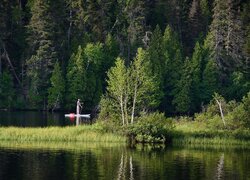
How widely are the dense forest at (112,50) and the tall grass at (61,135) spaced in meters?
40.3

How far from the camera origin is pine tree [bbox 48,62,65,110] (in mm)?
115562

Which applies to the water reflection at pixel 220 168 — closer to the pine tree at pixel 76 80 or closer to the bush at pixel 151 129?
the bush at pixel 151 129

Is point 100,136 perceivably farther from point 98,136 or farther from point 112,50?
point 112,50

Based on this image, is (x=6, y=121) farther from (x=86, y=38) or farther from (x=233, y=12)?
(x=233, y=12)

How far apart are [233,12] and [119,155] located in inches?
2598

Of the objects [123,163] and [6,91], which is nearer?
[123,163]

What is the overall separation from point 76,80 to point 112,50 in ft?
33.6

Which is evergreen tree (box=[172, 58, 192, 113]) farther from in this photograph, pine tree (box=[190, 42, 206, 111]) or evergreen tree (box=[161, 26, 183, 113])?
evergreen tree (box=[161, 26, 183, 113])

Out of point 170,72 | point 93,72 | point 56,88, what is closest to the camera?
point 170,72

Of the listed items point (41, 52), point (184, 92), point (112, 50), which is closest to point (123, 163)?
point (184, 92)

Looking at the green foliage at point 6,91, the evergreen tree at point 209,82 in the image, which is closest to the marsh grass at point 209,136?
the evergreen tree at point 209,82

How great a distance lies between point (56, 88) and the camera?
116188 millimetres

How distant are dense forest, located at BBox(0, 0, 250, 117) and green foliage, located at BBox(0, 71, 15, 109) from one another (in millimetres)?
173

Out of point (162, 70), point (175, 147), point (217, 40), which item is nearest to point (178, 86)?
point (162, 70)
